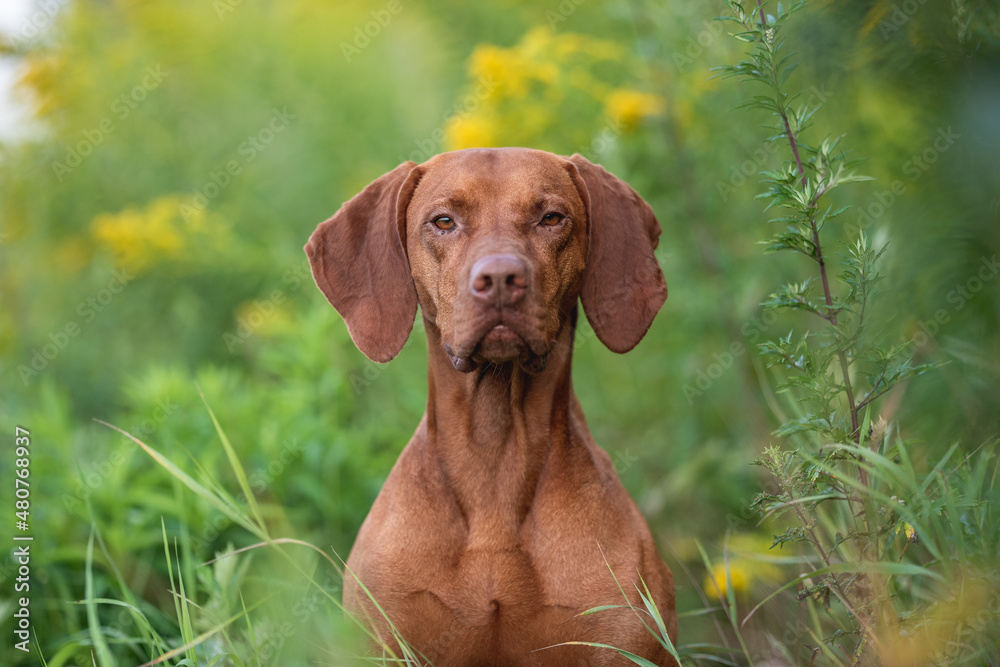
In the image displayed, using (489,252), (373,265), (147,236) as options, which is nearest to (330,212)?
(147,236)

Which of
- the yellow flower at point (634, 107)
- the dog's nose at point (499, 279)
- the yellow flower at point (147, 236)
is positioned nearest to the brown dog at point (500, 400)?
the dog's nose at point (499, 279)

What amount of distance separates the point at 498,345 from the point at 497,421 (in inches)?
14.7

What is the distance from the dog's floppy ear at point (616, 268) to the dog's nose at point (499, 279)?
437mm

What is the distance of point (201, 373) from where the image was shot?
456 centimetres

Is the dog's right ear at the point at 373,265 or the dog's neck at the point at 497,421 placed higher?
the dog's right ear at the point at 373,265

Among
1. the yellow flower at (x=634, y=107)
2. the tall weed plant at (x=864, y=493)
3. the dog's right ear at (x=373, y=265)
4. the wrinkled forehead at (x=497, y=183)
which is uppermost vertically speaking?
the yellow flower at (x=634, y=107)

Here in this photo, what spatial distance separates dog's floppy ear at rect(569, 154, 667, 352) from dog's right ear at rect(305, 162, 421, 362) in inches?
21.9

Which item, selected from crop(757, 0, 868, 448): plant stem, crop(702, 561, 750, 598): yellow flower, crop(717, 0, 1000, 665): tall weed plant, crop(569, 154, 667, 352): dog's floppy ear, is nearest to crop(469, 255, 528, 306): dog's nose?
crop(569, 154, 667, 352): dog's floppy ear

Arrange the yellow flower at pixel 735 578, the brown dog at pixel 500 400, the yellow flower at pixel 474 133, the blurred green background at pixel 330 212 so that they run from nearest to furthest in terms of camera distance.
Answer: the brown dog at pixel 500 400 → the blurred green background at pixel 330 212 → the yellow flower at pixel 735 578 → the yellow flower at pixel 474 133

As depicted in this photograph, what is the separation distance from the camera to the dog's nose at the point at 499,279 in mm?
2518

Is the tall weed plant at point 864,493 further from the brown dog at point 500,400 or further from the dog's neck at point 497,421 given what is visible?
the dog's neck at point 497,421

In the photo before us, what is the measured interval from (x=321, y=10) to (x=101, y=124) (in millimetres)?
1986

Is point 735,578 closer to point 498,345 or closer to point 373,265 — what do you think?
point 498,345

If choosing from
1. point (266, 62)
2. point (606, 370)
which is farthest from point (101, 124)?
point (606, 370)
